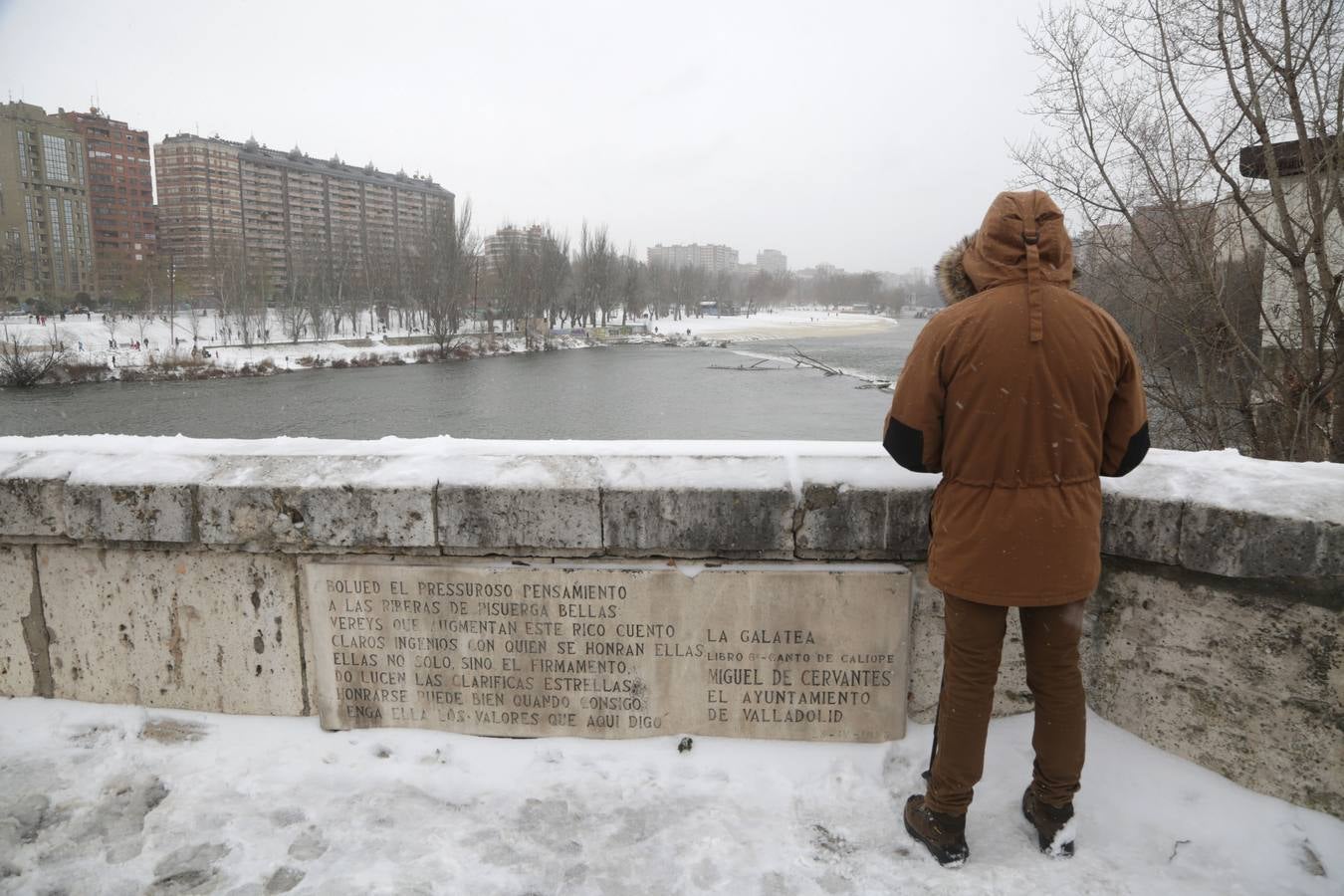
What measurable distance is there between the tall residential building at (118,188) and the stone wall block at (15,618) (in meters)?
94.8

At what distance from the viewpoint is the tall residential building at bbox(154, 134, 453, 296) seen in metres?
78.8

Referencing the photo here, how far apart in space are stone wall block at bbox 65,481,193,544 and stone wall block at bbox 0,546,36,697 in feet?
1.17

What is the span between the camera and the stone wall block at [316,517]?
289 cm

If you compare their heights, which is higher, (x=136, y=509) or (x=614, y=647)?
(x=136, y=509)

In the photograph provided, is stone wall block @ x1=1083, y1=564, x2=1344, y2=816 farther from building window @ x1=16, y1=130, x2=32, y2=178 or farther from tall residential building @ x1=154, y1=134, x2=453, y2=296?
building window @ x1=16, y1=130, x2=32, y2=178

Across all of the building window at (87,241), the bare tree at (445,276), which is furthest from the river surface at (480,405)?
the building window at (87,241)

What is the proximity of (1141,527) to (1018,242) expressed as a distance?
1.06m

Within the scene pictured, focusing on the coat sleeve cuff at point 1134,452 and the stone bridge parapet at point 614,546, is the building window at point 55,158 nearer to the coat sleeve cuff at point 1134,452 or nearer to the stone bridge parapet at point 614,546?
the stone bridge parapet at point 614,546

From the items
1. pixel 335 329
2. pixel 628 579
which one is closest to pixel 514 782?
pixel 628 579

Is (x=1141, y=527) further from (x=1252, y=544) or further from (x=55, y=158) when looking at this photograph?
(x=55, y=158)

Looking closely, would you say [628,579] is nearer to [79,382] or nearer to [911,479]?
[911,479]

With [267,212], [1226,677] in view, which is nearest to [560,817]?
[1226,677]

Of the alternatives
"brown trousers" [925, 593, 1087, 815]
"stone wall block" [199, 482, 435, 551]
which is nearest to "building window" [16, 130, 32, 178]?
"stone wall block" [199, 482, 435, 551]

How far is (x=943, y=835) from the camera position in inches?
92.7
